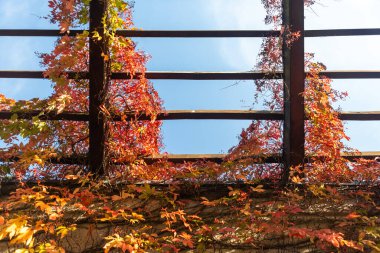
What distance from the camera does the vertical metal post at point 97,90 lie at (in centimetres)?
351

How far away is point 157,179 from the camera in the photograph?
12.0ft

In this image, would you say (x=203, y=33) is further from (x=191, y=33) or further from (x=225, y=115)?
(x=225, y=115)

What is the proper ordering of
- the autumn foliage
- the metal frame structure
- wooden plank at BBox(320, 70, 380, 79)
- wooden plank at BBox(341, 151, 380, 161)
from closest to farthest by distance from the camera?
the autumn foliage, the metal frame structure, wooden plank at BBox(320, 70, 380, 79), wooden plank at BBox(341, 151, 380, 161)

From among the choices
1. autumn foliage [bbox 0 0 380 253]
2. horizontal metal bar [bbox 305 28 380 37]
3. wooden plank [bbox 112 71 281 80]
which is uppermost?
horizontal metal bar [bbox 305 28 380 37]

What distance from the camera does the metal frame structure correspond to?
11.4ft

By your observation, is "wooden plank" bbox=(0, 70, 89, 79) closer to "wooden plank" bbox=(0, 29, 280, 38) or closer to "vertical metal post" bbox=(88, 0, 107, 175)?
"wooden plank" bbox=(0, 29, 280, 38)

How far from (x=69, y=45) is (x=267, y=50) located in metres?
1.72

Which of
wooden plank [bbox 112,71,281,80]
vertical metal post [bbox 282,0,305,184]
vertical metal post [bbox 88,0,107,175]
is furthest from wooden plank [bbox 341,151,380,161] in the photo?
vertical metal post [bbox 88,0,107,175]

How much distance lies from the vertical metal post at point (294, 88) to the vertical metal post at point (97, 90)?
1539mm

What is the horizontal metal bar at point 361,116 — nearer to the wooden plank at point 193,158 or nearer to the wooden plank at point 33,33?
the wooden plank at point 193,158

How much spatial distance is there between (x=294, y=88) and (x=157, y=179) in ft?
4.58

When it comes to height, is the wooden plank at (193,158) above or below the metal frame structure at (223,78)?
below

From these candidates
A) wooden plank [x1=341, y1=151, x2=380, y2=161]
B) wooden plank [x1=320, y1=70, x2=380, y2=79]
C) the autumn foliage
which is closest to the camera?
the autumn foliage

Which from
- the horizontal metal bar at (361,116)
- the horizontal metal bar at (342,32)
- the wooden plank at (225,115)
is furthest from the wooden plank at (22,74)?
the horizontal metal bar at (361,116)
